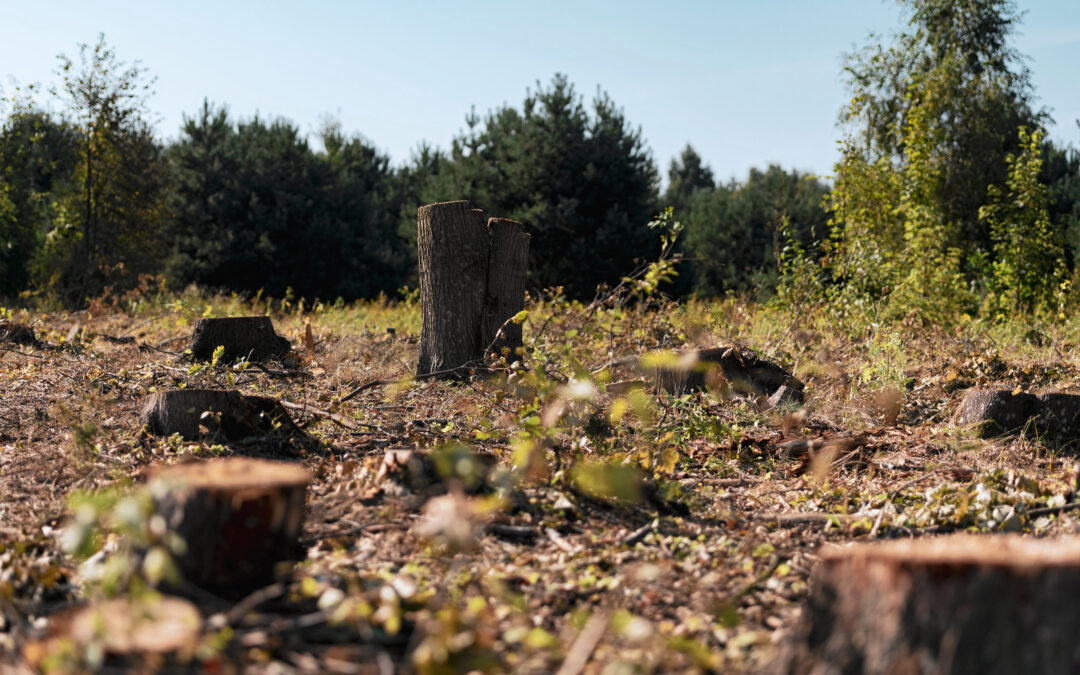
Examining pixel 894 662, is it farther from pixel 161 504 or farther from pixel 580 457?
pixel 580 457

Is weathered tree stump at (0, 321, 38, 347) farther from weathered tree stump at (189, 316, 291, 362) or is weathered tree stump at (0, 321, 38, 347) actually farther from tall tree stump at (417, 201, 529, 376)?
tall tree stump at (417, 201, 529, 376)

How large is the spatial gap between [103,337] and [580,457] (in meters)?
6.23

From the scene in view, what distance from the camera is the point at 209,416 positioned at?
4098 millimetres

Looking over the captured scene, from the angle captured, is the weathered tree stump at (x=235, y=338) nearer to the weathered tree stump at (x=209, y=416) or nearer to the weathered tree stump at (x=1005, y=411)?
the weathered tree stump at (x=209, y=416)

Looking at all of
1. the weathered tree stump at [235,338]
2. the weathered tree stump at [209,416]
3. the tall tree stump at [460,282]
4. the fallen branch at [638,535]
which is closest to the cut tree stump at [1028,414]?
the fallen branch at [638,535]

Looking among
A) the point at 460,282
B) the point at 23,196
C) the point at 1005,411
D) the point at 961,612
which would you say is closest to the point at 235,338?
the point at 460,282

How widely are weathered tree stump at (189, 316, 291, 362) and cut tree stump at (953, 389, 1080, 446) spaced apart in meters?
5.26

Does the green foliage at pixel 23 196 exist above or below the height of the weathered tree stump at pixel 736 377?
above

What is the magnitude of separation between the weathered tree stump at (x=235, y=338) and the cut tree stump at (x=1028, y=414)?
5.26 m

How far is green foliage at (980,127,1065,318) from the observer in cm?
1033

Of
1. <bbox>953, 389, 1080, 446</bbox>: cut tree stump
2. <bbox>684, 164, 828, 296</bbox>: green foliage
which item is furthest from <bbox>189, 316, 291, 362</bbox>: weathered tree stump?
<bbox>684, 164, 828, 296</bbox>: green foliage

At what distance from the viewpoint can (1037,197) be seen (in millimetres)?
10438

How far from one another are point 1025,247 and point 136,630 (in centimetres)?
1184

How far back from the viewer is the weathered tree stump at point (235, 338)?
6648 mm
